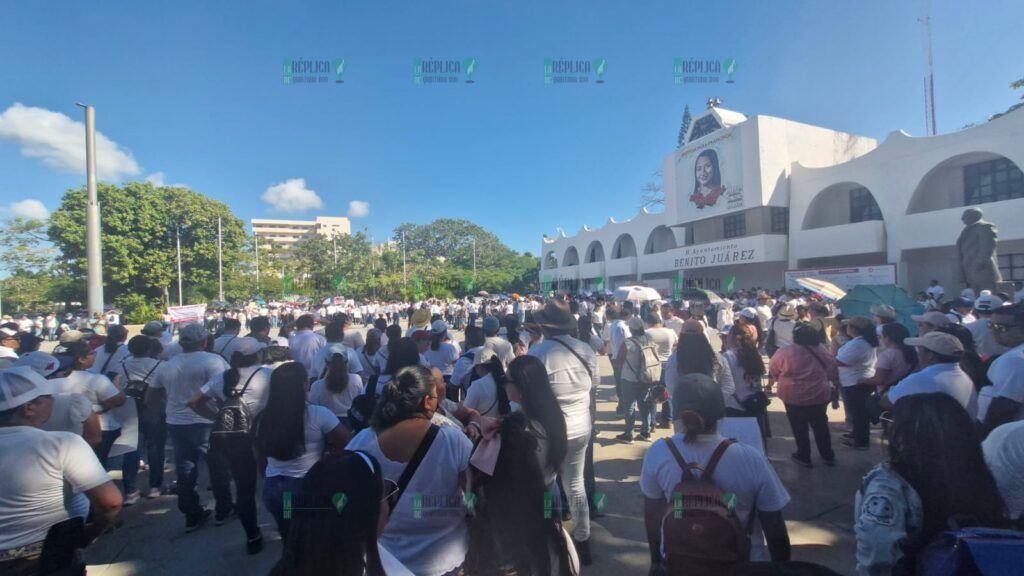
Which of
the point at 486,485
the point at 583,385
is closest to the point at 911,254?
the point at 583,385

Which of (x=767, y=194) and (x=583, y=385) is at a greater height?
(x=767, y=194)

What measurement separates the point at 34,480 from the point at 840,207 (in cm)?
2740

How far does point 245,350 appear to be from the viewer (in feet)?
12.0

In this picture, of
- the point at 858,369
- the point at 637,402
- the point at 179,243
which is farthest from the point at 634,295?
the point at 179,243

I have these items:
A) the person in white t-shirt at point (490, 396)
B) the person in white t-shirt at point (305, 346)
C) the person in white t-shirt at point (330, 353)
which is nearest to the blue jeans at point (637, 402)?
the person in white t-shirt at point (490, 396)

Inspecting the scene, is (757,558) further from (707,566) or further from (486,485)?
(486,485)

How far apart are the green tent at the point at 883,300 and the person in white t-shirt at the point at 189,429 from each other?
345 inches

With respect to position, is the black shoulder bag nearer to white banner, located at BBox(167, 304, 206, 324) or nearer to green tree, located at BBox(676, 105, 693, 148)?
white banner, located at BBox(167, 304, 206, 324)

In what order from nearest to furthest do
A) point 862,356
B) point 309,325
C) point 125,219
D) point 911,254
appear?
point 862,356 < point 309,325 < point 911,254 < point 125,219

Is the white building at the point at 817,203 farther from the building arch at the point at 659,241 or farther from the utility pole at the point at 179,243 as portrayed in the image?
the utility pole at the point at 179,243

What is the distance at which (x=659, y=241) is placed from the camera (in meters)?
32.3

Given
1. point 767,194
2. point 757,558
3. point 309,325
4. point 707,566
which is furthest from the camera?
point 767,194

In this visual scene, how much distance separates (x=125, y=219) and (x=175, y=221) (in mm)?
2732

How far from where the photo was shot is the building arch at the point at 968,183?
16219 mm
